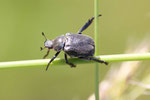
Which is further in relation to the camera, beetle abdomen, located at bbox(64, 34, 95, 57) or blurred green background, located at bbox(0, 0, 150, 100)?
blurred green background, located at bbox(0, 0, 150, 100)

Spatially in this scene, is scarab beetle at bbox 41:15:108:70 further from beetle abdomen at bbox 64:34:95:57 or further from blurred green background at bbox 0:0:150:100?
blurred green background at bbox 0:0:150:100

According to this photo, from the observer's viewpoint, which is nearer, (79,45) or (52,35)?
(79,45)

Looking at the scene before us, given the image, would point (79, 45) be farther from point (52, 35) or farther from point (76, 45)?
point (52, 35)

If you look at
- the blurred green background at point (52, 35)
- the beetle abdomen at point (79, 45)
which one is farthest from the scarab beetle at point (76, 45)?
the blurred green background at point (52, 35)

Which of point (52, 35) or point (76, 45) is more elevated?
point (76, 45)

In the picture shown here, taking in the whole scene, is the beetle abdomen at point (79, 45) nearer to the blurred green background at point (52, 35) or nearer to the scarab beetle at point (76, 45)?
the scarab beetle at point (76, 45)

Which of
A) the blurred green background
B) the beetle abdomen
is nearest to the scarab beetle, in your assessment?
the beetle abdomen

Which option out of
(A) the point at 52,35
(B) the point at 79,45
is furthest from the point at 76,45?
(A) the point at 52,35
